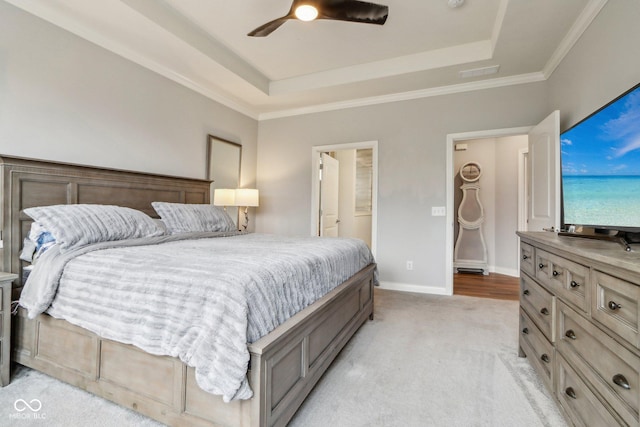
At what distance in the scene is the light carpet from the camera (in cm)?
152

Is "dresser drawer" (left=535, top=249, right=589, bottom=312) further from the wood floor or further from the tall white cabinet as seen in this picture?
the tall white cabinet

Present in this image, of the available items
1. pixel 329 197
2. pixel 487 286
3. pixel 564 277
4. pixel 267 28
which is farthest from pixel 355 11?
pixel 487 286

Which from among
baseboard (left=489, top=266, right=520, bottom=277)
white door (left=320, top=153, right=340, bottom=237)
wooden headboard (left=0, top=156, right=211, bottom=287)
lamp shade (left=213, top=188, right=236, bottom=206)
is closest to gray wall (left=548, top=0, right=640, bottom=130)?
baseboard (left=489, top=266, right=520, bottom=277)

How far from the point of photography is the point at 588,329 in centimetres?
123

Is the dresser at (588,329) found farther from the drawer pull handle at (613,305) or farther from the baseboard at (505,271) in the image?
the baseboard at (505,271)

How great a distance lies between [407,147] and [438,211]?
3.12 feet

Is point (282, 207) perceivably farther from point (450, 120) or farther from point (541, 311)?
point (541, 311)

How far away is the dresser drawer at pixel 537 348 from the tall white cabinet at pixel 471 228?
3107mm

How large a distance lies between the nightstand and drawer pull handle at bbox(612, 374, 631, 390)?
2.89 m

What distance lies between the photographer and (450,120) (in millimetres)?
3893

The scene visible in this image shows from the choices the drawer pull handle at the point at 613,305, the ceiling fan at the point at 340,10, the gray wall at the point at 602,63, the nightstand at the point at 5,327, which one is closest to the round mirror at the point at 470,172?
the gray wall at the point at 602,63

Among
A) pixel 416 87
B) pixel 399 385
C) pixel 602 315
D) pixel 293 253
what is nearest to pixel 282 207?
pixel 416 87

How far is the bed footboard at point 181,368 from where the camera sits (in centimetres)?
127

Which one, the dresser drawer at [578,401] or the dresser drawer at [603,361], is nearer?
the dresser drawer at [603,361]
